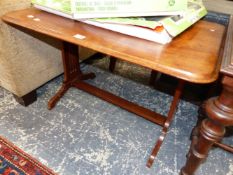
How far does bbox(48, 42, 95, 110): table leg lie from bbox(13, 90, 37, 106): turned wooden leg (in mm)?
119

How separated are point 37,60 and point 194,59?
0.96 m

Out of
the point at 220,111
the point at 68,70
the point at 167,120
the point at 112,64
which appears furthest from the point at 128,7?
the point at 112,64

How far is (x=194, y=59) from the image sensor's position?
611 mm

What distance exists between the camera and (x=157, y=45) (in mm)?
686

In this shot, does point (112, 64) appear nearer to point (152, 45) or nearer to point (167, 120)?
point (167, 120)

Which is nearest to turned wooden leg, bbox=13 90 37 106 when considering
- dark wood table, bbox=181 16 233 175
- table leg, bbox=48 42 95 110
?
table leg, bbox=48 42 95 110

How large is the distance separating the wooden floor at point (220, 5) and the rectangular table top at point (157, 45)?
51cm

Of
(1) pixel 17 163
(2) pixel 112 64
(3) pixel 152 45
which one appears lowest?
(1) pixel 17 163

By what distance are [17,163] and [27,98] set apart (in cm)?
43

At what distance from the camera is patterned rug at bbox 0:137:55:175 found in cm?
95

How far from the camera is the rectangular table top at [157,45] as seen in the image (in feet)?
1.89

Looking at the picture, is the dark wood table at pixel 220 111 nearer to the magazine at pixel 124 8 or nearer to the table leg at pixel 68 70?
the magazine at pixel 124 8

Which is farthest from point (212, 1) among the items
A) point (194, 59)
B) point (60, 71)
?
point (60, 71)

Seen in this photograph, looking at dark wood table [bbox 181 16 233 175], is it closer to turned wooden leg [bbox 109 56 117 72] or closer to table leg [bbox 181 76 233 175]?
table leg [bbox 181 76 233 175]
